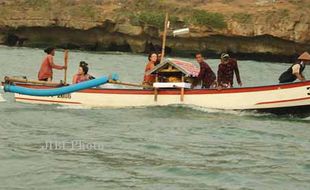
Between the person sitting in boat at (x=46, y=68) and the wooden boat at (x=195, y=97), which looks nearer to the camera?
the wooden boat at (x=195, y=97)

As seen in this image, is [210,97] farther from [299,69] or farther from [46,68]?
[46,68]

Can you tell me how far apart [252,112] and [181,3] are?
3768cm

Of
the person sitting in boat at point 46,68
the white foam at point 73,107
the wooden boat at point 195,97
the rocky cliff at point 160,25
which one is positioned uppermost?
the rocky cliff at point 160,25

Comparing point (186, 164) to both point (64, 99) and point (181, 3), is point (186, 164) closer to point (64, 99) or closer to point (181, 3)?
point (64, 99)

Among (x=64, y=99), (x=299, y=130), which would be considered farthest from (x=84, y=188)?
(x=64, y=99)

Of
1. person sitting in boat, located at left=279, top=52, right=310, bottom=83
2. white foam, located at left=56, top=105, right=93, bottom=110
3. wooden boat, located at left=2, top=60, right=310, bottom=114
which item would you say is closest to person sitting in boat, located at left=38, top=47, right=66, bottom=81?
wooden boat, located at left=2, top=60, right=310, bottom=114

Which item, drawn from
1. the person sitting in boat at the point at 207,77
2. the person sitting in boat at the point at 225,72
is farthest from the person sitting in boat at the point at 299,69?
the person sitting in boat at the point at 207,77

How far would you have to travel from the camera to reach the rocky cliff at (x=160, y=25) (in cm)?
4934

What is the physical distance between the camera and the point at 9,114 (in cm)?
1792

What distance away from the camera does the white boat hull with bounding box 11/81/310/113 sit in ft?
58.1

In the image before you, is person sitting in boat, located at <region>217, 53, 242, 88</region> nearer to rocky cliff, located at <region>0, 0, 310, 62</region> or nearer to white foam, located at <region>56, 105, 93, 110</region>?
white foam, located at <region>56, 105, 93, 110</region>

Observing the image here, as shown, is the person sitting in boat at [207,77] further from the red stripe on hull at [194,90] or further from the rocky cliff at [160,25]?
the rocky cliff at [160,25]

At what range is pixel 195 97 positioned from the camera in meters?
18.5

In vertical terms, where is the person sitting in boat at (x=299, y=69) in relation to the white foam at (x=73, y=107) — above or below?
above
